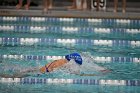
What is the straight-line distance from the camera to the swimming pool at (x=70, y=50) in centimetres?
493

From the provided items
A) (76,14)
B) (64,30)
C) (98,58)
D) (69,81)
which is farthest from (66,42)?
(69,81)

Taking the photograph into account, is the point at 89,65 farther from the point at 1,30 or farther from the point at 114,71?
the point at 1,30

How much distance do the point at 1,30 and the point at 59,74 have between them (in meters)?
3.74

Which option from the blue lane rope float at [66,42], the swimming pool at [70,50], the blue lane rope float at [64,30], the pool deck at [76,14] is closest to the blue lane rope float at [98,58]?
the swimming pool at [70,50]

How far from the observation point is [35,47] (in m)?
7.32

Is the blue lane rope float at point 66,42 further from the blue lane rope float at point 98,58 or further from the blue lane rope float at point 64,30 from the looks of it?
the blue lane rope float at point 98,58

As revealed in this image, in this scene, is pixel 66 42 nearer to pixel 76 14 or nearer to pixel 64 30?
pixel 64 30

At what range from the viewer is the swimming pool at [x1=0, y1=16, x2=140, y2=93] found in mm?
4934

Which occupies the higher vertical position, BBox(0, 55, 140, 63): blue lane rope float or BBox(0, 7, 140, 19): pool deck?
BBox(0, 7, 140, 19): pool deck

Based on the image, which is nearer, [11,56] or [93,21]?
[11,56]

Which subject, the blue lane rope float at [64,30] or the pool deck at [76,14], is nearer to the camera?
the blue lane rope float at [64,30]

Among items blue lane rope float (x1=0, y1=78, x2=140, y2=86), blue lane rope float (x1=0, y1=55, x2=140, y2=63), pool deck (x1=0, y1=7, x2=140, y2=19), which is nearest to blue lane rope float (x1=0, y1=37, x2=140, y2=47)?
blue lane rope float (x1=0, y1=55, x2=140, y2=63)

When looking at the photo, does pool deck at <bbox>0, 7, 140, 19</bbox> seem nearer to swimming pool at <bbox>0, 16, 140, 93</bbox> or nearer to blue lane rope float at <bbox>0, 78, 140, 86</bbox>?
swimming pool at <bbox>0, 16, 140, 93</bbox>

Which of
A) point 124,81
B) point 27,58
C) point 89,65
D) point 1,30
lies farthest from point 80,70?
point 1,30
